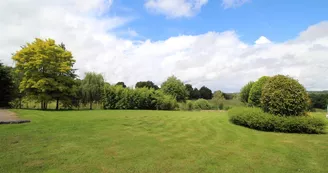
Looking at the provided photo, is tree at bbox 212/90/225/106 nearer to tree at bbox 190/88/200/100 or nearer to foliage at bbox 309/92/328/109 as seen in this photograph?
foliage at bbox 309/92/328/109

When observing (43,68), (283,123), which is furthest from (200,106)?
(283,123)

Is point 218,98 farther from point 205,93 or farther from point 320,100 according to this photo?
point 205,93

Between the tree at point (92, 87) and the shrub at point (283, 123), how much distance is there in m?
19.8

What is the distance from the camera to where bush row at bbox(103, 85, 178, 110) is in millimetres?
25891

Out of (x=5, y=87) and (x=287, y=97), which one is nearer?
(x=287, y=97)

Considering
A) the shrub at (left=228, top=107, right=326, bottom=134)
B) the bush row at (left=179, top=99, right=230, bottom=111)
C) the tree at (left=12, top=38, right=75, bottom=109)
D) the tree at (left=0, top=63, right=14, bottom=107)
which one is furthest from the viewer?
the bush row at (left=179, top=99, right=230, bottom=111)

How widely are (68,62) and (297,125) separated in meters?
20.0

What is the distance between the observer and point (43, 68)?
19891 mm

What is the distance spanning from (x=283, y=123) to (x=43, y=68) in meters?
20.7

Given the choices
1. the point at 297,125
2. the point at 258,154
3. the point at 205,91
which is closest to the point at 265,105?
the point at 297,125

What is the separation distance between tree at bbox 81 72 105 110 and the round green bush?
811 inches

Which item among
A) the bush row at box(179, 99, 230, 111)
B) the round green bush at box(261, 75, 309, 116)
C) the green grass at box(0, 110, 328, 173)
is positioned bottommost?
the green grass at box(0, 110, 328, 173)

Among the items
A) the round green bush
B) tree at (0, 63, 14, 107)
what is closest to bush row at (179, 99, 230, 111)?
tree at (0, 63, 14, 107)

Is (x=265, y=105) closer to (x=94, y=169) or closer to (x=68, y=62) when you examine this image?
(x=94, y=169)
